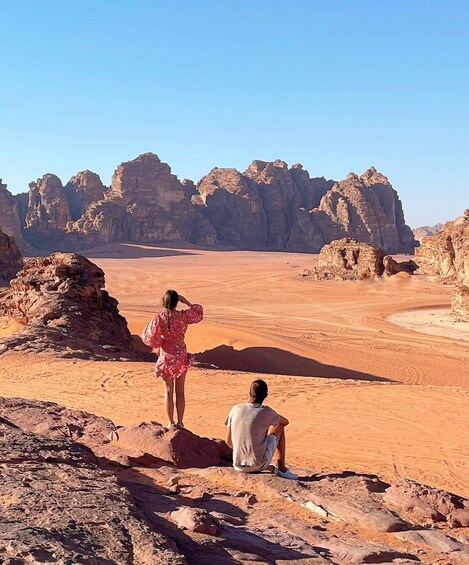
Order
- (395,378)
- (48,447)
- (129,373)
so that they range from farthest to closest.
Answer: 1. (395,378)
2. (129,373)
3. (48,447)

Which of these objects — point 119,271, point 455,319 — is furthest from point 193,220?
point 455,319

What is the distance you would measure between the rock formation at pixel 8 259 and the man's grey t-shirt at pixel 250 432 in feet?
73.1

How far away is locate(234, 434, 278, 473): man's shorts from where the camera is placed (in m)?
5.02

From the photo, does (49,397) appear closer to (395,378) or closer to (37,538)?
(37,538)

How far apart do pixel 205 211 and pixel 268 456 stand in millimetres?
91180

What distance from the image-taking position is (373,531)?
12.9ft

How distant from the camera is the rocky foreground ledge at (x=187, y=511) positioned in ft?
9.42

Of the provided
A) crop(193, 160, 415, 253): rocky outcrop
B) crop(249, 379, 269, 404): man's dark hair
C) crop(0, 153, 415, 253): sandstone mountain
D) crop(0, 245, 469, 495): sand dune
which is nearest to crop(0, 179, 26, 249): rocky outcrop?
crop(0, 153, 415, 253): sandstone mountain

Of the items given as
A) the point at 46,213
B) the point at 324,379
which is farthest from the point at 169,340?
the point at 46,213

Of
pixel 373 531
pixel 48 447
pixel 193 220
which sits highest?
pixel 193 220

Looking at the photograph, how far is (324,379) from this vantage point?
476 inches

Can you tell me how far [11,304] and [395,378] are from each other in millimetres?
10223

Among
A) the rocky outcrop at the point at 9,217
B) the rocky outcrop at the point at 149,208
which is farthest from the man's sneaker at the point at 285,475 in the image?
the rocky outcrop at the point at 149,208

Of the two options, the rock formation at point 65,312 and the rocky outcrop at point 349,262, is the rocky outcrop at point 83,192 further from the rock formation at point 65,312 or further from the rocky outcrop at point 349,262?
the rock formation at point 65,312
